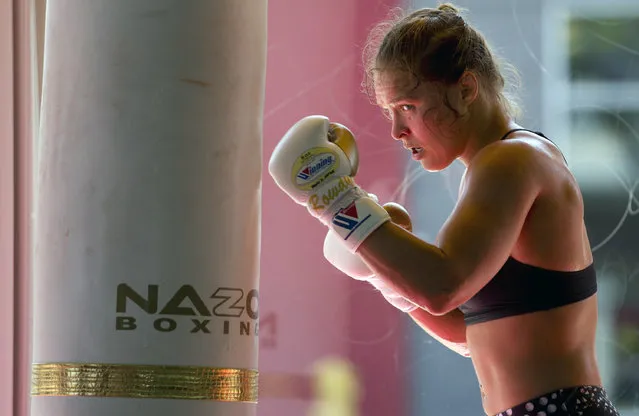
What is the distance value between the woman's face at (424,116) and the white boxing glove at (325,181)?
4.2 inches

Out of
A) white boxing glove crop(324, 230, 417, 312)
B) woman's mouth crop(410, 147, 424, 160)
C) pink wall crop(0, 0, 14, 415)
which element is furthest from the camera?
pink wall crop(0, 0, 14, 415)

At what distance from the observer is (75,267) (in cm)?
155

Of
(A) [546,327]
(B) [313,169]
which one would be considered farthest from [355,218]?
(A) [546,327]

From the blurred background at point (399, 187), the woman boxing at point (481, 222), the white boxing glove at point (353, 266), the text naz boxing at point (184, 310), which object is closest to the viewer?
the woman boxing at point (481, 222)

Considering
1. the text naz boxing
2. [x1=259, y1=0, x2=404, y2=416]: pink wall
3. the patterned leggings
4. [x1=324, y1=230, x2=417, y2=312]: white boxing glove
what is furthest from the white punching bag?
[x1=259, y1=0, x2=404, y2=416]: pink wall

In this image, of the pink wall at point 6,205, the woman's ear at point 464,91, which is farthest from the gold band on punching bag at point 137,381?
the pink wall at point 6,205

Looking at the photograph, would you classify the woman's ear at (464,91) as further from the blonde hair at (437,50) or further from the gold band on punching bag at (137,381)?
the gold band on punching bag at (137,381)

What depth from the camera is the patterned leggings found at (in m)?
1.42

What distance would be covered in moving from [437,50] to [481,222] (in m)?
0.30

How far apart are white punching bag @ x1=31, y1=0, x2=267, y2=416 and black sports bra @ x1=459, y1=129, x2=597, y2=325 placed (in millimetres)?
396

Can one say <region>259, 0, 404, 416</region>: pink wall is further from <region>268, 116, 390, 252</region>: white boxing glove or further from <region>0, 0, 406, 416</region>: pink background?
<region>268, 116, 390, 252</region>: white boxing glove

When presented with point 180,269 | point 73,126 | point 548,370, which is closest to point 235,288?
point 180,269

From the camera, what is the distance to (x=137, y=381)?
4.91 feet

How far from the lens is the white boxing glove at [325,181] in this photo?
146cm
